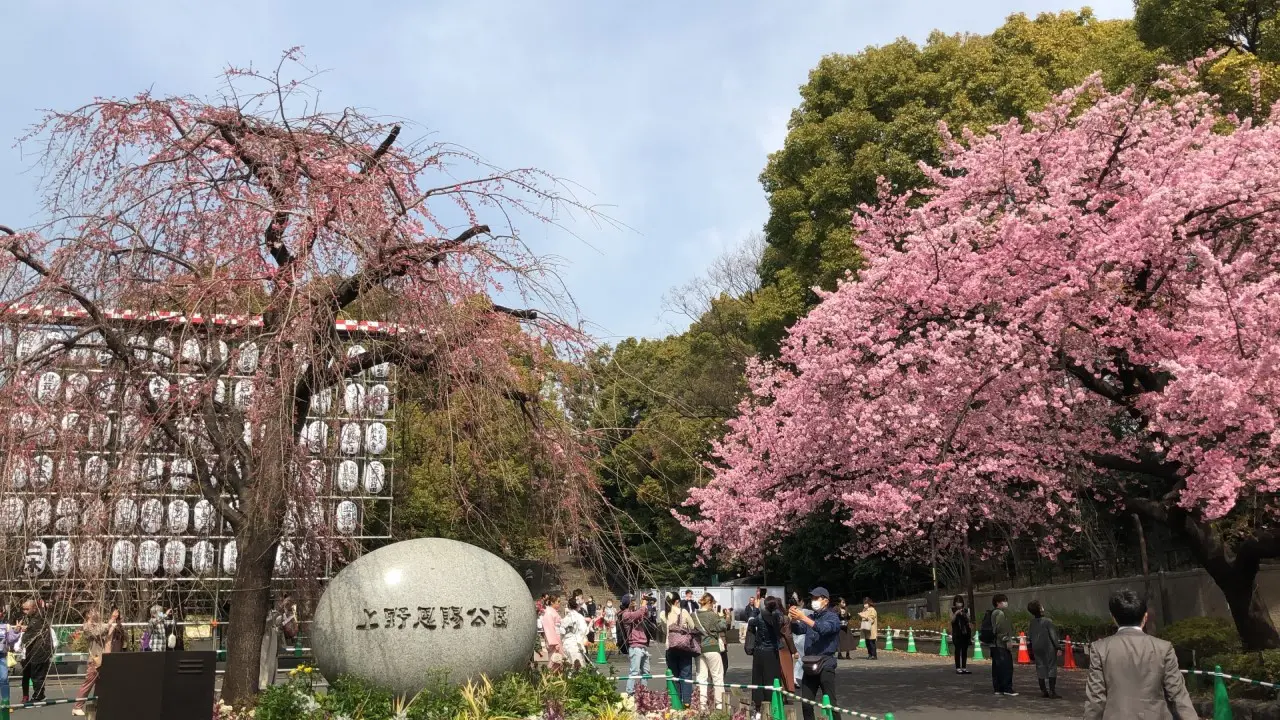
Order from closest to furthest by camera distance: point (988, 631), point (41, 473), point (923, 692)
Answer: point (41, 473)
point (923, 692)
point (988, 631)

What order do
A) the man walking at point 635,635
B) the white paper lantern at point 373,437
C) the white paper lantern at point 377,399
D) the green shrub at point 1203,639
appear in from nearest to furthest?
the white paper lantern at point 377,399
the white paper lantern at point 373,437
the man walking at point 635,635
the green shrub at point 1203,639

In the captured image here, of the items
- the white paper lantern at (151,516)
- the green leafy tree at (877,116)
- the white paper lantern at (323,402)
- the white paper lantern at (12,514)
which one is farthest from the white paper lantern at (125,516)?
the green leafy tree at (877,116)

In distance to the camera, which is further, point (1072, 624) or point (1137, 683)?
point (1072, 624)

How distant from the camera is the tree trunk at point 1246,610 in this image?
50.8 ft

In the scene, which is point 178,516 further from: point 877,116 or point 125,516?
point 877,116

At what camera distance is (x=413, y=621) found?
423 inches

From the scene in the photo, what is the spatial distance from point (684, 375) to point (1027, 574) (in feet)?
56.7

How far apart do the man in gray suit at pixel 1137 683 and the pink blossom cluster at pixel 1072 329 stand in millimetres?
7173

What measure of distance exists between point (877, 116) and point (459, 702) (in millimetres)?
23394

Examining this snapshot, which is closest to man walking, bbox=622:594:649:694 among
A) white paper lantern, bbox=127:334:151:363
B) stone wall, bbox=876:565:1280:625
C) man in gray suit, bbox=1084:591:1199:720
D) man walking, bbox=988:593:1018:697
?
man walking, bbox=988:593:1018:697

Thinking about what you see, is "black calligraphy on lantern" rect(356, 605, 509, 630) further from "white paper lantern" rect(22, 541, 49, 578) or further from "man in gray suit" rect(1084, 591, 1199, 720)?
"man in gray suit" rect(1084, 591, 1199, 720)

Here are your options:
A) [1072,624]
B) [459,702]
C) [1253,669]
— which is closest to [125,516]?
[459,702]

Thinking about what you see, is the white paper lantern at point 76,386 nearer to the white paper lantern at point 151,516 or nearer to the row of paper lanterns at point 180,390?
the row of paper lanterns at point 180,390

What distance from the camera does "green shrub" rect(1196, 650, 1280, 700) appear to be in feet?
43.5
